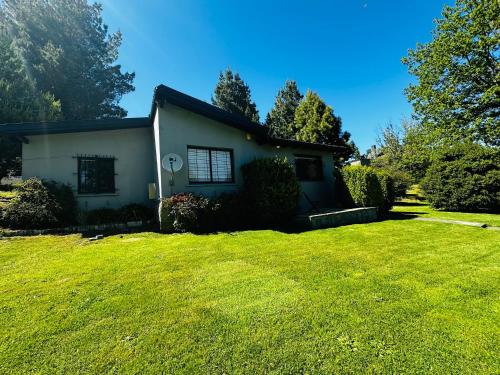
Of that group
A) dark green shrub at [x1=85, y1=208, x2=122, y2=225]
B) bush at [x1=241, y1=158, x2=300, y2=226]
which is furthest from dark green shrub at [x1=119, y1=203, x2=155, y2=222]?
bush at [x1=241, y1=158, x2=300, y2=226]

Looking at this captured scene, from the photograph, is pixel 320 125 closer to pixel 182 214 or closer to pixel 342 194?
pixel 342 194

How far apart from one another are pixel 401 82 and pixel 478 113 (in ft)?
19.1

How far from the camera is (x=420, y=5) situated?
13.2 metres

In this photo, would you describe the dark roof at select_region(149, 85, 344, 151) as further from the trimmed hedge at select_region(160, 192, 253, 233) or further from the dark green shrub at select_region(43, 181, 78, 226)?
the dark green shrub at select_region(43, 181, 78, 226)

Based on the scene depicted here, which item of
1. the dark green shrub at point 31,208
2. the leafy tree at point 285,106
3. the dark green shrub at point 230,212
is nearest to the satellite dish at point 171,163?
the dark green shrub at point 230,212

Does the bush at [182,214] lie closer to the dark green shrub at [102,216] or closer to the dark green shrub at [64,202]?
the dark green shrub at [102,216]

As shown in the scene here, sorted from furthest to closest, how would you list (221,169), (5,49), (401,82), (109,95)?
(109,95) → (401,82) → (5,49) → (221,169)

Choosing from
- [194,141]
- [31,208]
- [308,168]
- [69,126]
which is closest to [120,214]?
[31,208]

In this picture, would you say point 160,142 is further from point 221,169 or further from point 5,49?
point 5,49

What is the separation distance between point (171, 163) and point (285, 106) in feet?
90.2

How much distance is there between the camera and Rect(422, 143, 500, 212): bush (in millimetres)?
10484

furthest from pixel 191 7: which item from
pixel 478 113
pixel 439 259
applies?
pixel 478 113

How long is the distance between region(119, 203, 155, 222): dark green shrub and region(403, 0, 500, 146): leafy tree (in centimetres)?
1918

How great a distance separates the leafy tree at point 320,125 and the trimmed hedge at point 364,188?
11150 millimetres
